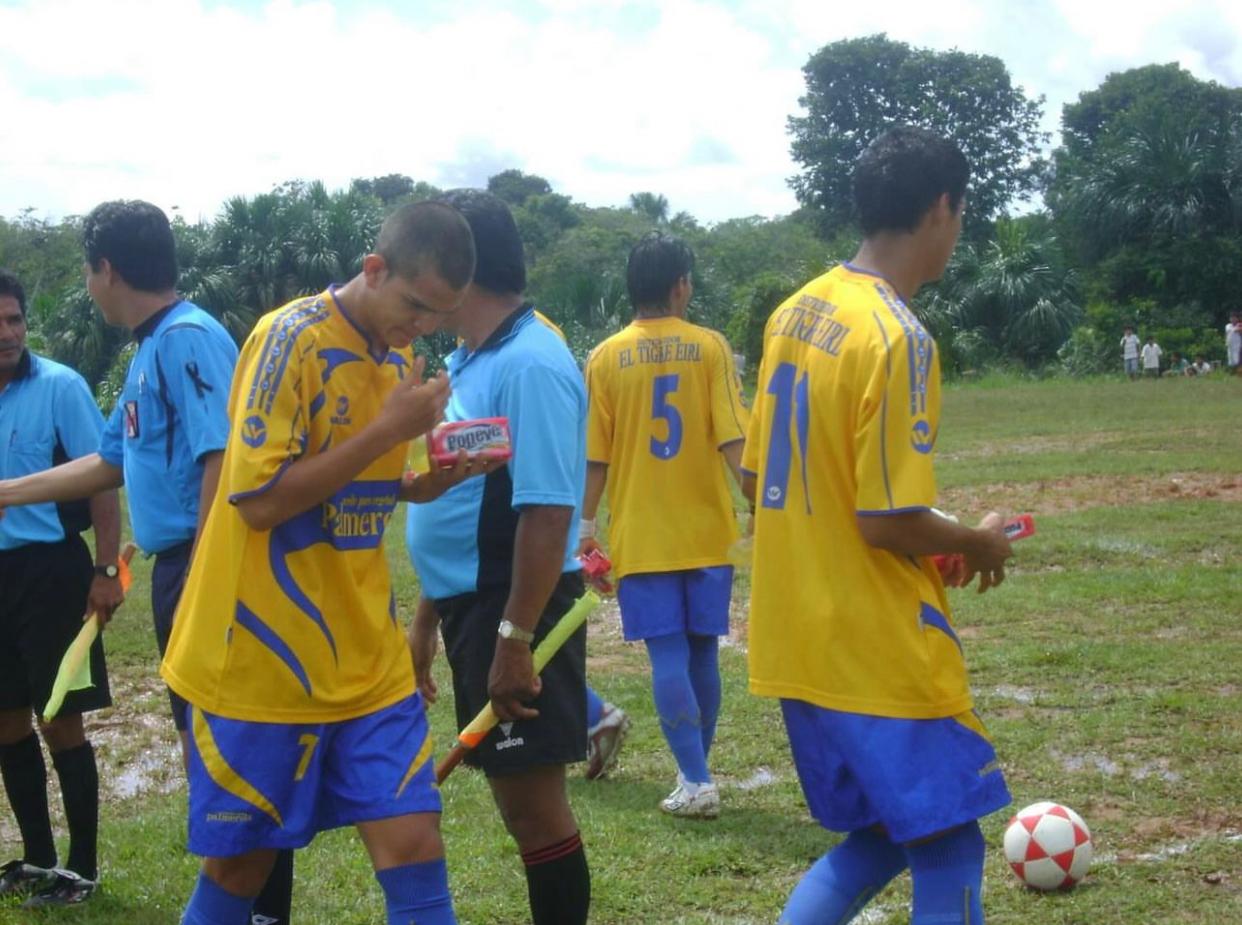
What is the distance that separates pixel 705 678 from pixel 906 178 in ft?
10.5

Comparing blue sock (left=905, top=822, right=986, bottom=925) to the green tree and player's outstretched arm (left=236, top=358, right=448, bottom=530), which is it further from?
the green tree

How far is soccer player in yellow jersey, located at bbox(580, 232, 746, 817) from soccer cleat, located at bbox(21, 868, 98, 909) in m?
2.20

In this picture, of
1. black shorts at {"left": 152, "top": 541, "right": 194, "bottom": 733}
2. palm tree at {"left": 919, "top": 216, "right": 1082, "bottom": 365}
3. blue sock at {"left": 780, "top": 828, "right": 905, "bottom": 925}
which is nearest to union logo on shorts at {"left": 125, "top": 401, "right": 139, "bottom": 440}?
black shorts at {"left": 152, "top": 541, "right": 194, "bottom": 733}

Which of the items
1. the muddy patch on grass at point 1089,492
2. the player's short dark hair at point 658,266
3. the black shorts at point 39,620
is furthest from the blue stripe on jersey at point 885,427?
the muddy patch on grass at point 1089,492

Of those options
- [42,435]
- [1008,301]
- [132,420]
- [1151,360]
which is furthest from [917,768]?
[1008,301]

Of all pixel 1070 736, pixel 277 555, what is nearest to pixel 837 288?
pixel 277 555

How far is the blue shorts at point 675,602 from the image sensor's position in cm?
588

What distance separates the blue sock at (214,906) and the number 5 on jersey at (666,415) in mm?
2961

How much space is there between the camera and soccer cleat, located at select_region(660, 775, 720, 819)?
5.62 meters

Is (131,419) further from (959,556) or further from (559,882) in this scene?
(959,556)

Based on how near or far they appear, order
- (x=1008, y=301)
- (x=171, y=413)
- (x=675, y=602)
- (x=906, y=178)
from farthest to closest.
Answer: (x=1008, y=301) < (x=675, y=602) < (x=171, y=413) < (x=906, y=178)

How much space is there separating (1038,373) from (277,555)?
37066mm

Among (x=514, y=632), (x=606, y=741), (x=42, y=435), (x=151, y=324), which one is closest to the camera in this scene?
(x=514, y=632)

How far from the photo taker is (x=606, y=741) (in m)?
6.23
